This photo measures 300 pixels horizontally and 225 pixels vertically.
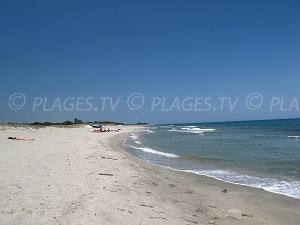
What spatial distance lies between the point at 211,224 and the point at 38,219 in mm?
3236

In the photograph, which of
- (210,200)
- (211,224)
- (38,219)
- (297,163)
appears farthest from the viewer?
(297,163)

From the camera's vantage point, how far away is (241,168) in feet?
46.0

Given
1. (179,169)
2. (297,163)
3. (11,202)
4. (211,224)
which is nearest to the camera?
(211,224)

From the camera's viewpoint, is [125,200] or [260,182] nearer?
[125,200]

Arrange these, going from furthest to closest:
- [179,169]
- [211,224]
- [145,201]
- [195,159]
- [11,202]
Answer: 1. [195,159]
2. [179,169]
3. [145,201]
4. [11,202]
5. [211,224]

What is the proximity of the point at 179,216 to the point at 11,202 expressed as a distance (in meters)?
3.52

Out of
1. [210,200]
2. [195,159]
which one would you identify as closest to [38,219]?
[210,200]

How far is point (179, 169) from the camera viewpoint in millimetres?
13844

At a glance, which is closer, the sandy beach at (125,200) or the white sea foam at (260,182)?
the sandy beach at (125,200)

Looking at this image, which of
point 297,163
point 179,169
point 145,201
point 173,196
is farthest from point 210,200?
point 297,163

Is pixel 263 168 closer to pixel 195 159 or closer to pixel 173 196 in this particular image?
pixel 195 159

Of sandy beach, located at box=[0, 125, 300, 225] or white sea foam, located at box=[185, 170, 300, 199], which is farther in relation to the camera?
white sea foam, located at box=[185, 170, 300, 199]

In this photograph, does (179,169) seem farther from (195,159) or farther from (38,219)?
(38,219)

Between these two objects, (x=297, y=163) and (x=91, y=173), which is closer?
(x=91, y=173)
